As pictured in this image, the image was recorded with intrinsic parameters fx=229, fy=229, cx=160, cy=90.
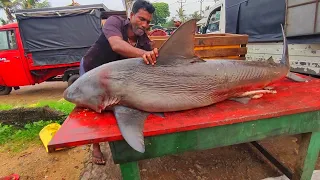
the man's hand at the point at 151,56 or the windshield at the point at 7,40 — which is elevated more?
the windshield at the point at 7,40

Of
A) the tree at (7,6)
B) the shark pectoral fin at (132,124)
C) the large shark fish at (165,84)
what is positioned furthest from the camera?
the tree at (7,6)

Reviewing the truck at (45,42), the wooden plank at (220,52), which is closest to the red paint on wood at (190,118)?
the wooden plank at (220,52)

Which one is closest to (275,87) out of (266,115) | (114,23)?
(266,115)

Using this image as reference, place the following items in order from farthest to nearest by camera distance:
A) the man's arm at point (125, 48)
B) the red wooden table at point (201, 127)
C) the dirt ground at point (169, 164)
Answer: the dirt ground at point (169, 164)
the man's arm at point (125, 48)
the red wooden table at point (201, 127)

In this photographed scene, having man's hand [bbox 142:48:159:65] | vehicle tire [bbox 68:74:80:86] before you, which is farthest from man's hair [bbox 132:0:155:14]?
vehicle tire [bbox 68:74:80:86]

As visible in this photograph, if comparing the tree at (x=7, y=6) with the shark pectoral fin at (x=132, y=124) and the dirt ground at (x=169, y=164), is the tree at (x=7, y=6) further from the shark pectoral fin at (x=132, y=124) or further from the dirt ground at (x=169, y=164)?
the shark pectoral fin at (x=132, y=124)

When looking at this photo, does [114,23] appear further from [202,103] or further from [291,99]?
[291,99]

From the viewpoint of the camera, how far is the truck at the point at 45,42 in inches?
307

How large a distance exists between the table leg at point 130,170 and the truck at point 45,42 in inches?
261

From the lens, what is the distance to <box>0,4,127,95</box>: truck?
7805 mm

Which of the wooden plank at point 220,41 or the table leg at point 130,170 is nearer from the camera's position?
the table leg at point 130,170

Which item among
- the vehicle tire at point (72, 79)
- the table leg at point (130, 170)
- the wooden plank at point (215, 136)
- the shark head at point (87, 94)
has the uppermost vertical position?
the shark head at point (87, 94)

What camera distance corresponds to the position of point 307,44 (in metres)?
3.66

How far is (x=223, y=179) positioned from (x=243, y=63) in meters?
1.34
